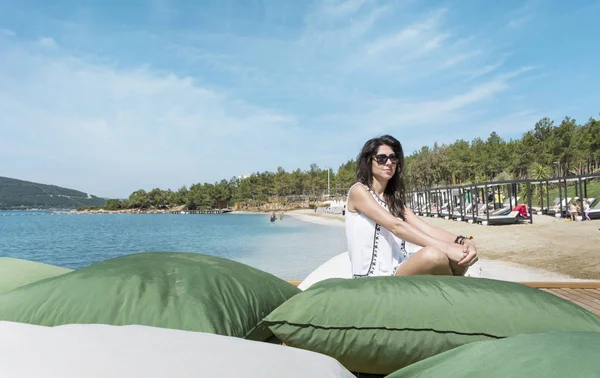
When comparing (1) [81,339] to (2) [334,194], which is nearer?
(1) [81,339]

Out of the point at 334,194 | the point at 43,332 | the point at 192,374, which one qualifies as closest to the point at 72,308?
the point at 43,332

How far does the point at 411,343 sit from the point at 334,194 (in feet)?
233

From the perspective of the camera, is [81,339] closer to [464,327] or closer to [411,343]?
[411,343]

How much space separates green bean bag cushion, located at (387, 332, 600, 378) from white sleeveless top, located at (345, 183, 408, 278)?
115cm

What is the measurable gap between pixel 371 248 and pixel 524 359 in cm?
131

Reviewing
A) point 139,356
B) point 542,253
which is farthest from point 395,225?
point 542,253

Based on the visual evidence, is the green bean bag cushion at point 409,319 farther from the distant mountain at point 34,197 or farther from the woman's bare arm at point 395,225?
the distant mountain at point 34,197

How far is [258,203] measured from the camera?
8106cm

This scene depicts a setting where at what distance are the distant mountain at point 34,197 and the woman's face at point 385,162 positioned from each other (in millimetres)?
161216

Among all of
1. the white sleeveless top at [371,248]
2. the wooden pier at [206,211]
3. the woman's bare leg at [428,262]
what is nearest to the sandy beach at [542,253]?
the white sleeveless top at [371,248]

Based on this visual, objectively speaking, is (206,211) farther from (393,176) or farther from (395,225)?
(395,225)

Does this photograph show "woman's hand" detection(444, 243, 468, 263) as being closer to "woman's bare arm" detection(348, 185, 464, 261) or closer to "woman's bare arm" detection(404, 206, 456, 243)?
"woman's bare arm" detection(348, 185, 464, 261)

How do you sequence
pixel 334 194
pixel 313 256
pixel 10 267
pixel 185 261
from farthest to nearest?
pixel 334 194 < pixel 313 256 < pixel 10 267 < pixel 185 261

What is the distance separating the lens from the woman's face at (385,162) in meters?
2.18
